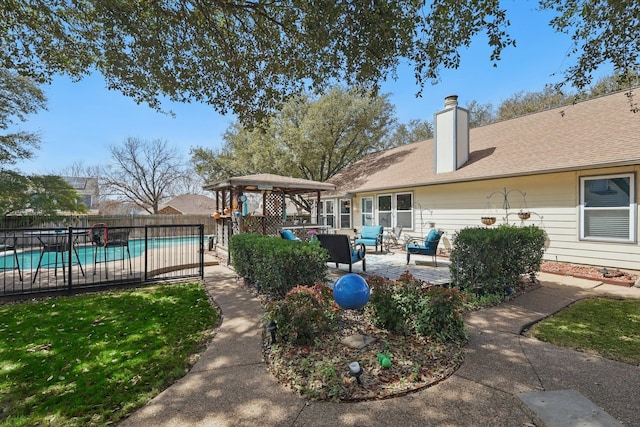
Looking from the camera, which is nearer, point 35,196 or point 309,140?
point 35,196

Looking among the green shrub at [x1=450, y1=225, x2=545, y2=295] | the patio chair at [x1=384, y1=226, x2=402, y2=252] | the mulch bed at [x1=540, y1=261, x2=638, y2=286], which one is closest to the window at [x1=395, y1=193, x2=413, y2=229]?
the patio chair at [x1=384, y1=226, x2=402, y2=252]

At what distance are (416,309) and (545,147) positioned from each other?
840cm

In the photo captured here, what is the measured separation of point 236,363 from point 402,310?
2066mm

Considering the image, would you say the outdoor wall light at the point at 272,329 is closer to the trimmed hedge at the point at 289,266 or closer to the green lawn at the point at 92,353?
the green lawn at the point at 92,353

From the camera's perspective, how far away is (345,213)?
16219mm

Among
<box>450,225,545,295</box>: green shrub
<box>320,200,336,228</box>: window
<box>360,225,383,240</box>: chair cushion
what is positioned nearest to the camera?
<box>450,225,545,295</box>: green shrub

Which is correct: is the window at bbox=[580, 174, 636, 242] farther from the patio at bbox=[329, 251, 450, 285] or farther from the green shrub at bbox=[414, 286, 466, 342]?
the green shrub at bbox=[414, 286, 466, 342]

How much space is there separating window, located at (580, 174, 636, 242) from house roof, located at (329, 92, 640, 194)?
2.24 ft

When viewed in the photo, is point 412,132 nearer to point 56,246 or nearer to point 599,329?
point 599,329

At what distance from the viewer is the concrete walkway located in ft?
7.43

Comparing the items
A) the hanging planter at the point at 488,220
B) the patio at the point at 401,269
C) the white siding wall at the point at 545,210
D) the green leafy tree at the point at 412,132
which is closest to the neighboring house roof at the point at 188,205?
the green leafy tree at the point at 412,132

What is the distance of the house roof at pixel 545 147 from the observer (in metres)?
7.46

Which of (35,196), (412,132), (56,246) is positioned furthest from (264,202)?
(412,132)

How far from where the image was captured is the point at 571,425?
2.11m
